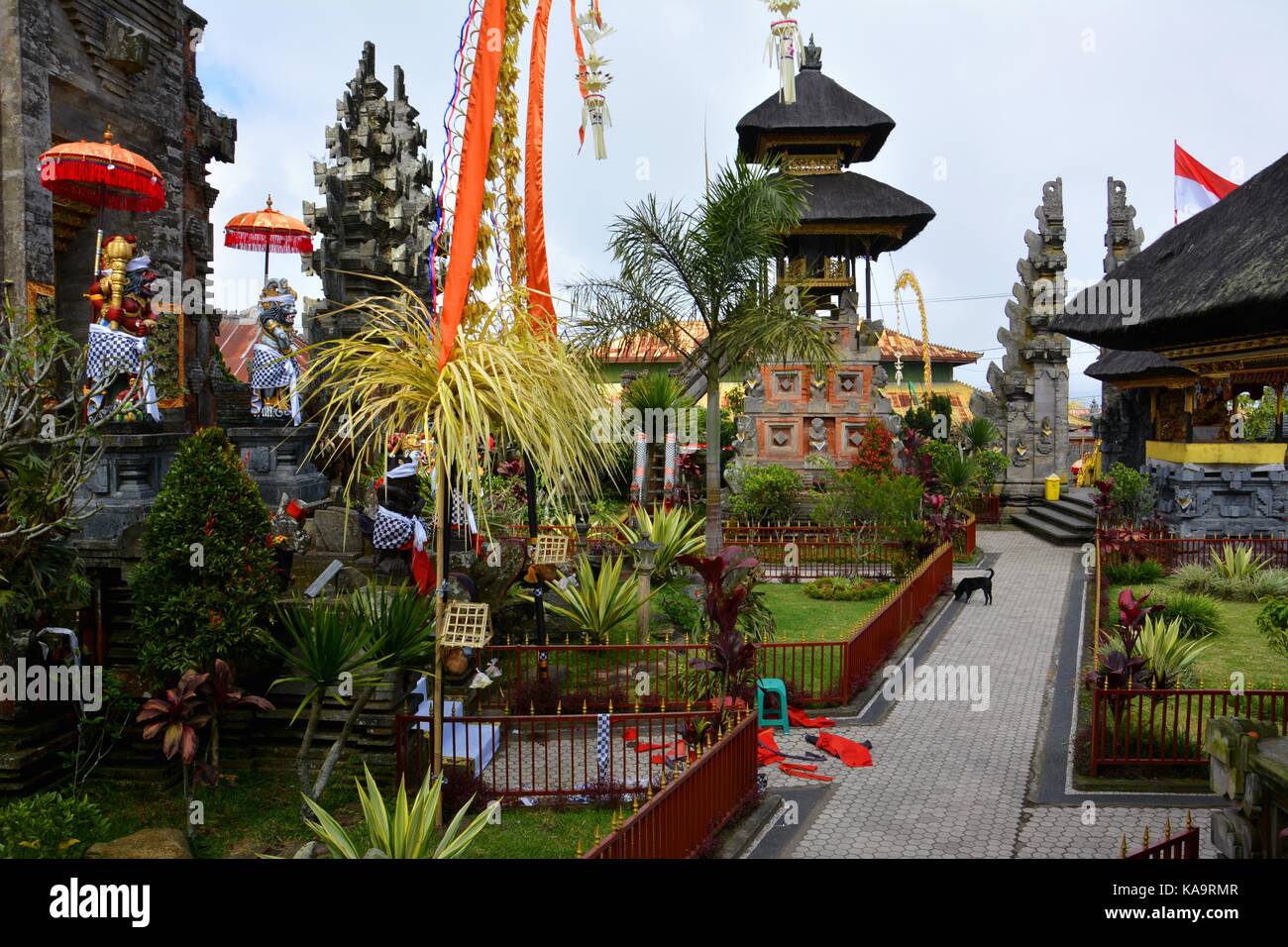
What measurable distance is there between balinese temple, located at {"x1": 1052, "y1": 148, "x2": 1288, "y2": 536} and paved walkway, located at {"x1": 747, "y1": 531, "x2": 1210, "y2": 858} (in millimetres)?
5689

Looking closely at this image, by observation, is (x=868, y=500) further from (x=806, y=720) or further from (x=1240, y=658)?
(x=806, y=720)

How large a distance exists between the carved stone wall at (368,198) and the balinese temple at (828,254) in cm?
Answer: 1027

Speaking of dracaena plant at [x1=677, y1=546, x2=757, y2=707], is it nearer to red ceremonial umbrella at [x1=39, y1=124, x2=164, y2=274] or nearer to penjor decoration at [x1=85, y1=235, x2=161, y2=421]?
penjor decoration at [x1=85, y1=235, x2=161, y2=421]

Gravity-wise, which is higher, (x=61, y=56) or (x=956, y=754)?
(x=61, y=56)

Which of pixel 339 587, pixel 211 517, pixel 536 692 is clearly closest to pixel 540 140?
pixel 211 517

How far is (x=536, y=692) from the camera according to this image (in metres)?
11.3

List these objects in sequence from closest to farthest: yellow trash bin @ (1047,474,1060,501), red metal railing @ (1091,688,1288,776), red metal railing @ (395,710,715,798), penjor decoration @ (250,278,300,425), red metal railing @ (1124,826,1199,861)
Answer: red metal railing @ (1124,826,1199,861), red metal railing @ (395,710,715,798), red metal railing @ (1091,688,1288,776), penjor decoration @ (250,278,300,425), yellow trash bin @ (1047,474,1060,501)

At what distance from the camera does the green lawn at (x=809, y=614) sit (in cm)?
1553

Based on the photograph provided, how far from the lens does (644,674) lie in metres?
Result: 12.0

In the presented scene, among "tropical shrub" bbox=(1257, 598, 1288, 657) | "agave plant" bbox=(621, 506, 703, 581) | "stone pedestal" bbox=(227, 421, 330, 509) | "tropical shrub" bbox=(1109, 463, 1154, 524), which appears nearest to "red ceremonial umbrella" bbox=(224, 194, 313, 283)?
"stone pedestal" bbox=(227, 421, 330, 509)

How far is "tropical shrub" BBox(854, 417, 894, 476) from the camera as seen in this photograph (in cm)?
2616

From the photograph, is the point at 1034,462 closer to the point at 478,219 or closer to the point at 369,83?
the point at 369,83

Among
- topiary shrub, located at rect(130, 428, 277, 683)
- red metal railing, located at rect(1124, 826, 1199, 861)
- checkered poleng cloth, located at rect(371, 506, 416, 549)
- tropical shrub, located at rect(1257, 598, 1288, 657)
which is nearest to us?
red metal railing, located at rect(1124, 826, 1199, 861)

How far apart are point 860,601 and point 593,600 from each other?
22.9ft
